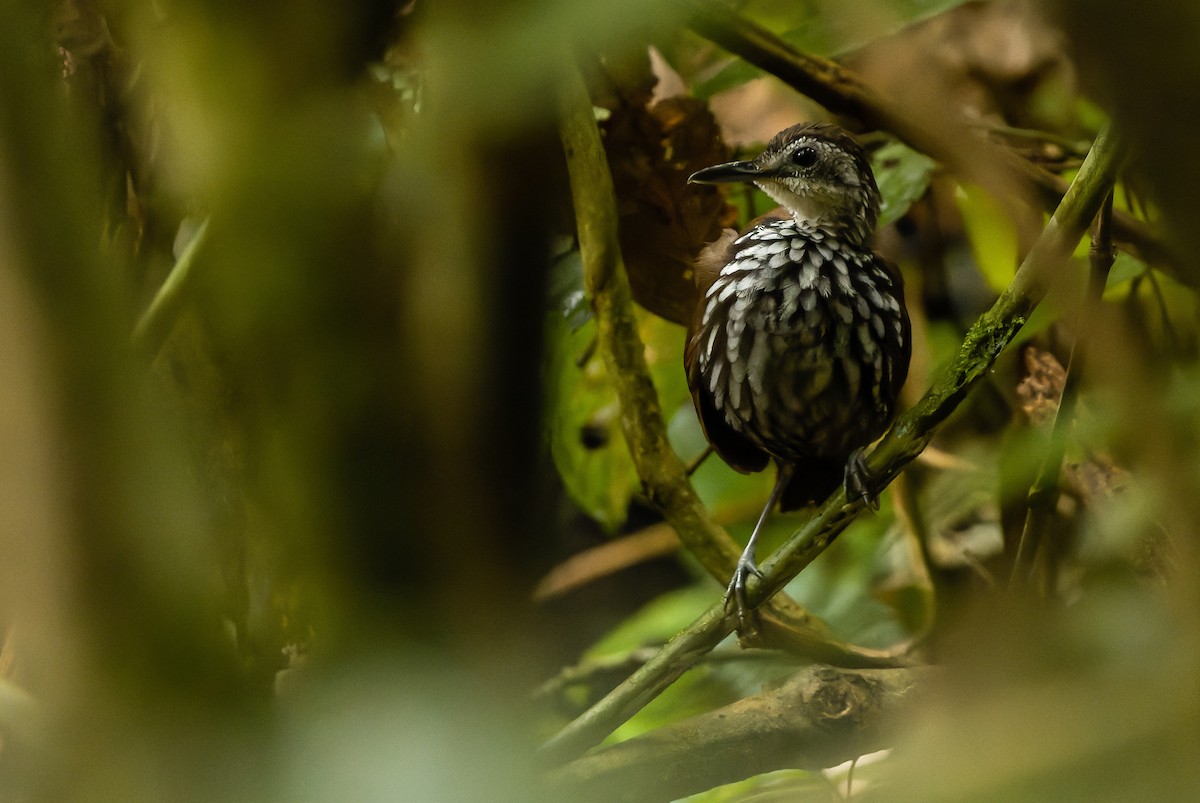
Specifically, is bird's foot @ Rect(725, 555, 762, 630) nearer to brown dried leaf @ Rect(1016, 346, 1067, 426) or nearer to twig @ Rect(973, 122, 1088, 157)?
brown dried leaf @ Rect(1016, 346, 1067, 426)

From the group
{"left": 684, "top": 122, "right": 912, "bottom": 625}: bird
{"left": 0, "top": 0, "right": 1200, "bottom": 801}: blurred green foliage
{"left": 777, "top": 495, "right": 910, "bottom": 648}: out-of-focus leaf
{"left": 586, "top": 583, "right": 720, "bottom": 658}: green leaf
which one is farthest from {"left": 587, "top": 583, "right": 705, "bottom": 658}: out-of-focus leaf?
{"left": 0, "top": 0, "right": 1200, "bottom": 801}: blurred green foliage

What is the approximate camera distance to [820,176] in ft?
3.06

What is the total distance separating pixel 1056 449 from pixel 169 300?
2.61ft

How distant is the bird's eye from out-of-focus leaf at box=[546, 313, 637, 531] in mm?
250

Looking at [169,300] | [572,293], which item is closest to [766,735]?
[572,293]

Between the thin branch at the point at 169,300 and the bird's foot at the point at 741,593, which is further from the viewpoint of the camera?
the bird's foot at the point at 741,593

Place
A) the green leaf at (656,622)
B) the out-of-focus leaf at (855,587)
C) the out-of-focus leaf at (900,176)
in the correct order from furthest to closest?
the green leaf at (656,622) → the out-of-focus leaf at (855,587) → the out-of-focus leaf at (900,176)

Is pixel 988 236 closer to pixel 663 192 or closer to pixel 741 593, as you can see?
pixel 663 192

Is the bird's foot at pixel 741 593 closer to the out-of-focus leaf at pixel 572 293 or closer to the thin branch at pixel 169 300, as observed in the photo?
the out-of-focus leaf at pixel 572 293

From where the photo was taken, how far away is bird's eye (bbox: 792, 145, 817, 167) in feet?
3.02

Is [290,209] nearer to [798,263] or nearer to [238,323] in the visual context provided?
[238,323]

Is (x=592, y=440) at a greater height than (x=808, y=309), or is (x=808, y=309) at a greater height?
(x=808, y=309)

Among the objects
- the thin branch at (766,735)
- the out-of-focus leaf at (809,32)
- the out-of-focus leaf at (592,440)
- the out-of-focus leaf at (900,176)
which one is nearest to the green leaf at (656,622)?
the out-of-focus leaf at (592,440)

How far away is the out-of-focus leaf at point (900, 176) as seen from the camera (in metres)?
1.18
